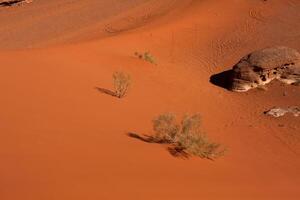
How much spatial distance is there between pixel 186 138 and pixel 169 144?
320 mm

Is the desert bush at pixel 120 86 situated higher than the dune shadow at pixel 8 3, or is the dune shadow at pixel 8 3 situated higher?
the dune shadow at pixel 8 3

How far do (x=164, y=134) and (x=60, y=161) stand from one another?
7.44 feet

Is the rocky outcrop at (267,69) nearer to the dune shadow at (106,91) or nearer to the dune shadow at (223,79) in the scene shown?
the dune shadow at (223,79)

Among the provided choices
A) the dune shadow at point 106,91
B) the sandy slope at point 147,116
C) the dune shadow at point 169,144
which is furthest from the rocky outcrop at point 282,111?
the dune shadow at point 169,144

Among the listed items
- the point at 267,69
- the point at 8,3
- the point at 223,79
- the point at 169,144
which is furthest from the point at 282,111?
the point at 8,3

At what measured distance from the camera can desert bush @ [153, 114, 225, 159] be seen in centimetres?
702

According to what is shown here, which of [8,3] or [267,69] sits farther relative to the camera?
[8,3]

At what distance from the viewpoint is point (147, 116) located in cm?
870

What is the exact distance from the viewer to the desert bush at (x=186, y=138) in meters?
7.02

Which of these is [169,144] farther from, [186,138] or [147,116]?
[147,116]

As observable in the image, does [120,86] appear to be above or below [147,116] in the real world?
above

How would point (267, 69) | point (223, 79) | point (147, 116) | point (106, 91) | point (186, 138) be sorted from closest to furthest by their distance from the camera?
point (186, 138) → point (147, 116) → point (106, 91) → point (267, 69) → point (223, 79)

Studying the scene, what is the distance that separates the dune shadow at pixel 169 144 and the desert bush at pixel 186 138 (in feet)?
0.03

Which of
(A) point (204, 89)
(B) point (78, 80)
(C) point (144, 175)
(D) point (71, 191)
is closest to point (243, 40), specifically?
(A) point (204, 89)
